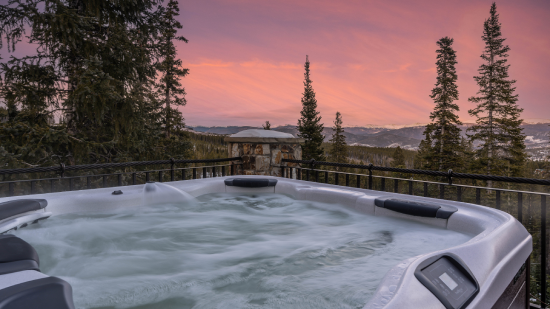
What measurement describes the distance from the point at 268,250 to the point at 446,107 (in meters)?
25.2

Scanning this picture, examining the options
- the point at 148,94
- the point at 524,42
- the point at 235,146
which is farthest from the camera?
the point at 524,42

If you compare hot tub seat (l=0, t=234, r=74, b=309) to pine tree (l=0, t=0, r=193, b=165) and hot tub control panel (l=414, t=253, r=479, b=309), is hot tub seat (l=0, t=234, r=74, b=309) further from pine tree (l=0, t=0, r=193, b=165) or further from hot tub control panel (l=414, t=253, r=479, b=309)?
pine tree (l=0, t=0, r=193, b=165)

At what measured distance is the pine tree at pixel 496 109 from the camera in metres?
22.2

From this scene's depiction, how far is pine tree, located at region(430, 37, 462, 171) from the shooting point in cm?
2259

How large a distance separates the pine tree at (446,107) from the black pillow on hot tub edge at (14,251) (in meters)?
24.6

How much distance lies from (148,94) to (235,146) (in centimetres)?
394

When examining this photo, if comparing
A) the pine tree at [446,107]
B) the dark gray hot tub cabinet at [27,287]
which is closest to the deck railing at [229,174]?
the dark gray hot tub cabinet at [27,287]

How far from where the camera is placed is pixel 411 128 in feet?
400

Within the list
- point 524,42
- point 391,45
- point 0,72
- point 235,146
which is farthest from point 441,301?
point 524,42

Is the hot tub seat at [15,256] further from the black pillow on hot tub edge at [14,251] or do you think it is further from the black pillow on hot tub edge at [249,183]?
the black pillow on hot tub edge at [249,183]

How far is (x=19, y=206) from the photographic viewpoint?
2010mm

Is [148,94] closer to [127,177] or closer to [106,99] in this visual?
[106,99]

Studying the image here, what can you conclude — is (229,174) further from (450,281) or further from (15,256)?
(450,281)

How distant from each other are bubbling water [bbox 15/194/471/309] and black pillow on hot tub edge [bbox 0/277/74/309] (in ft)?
1.07
